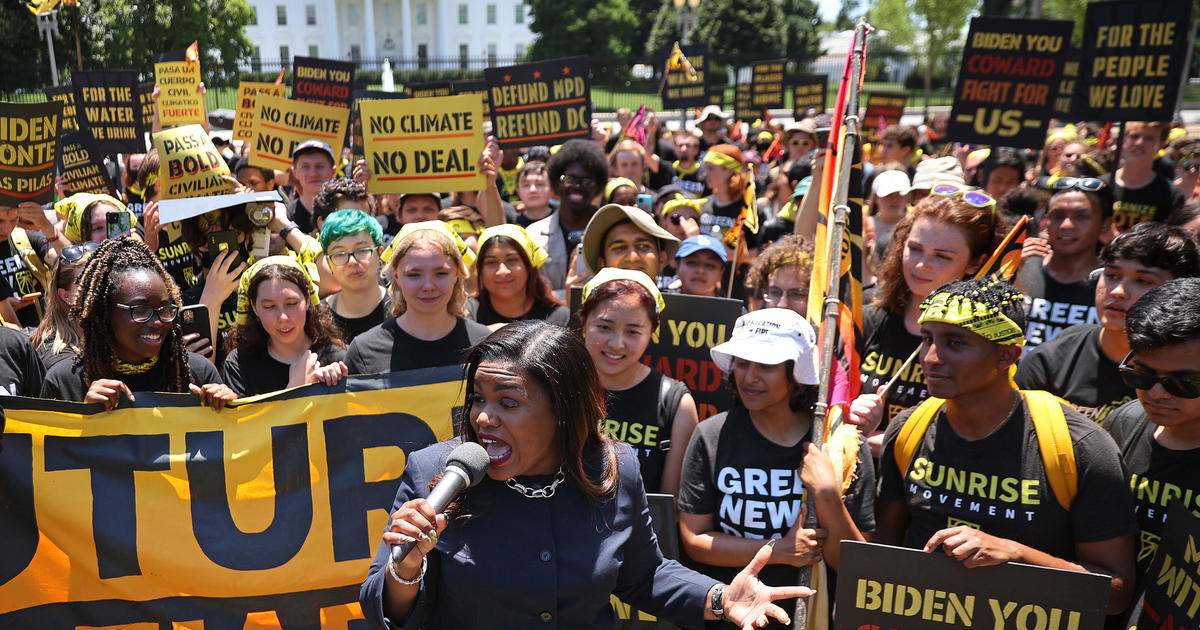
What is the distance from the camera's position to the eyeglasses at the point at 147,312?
375cm

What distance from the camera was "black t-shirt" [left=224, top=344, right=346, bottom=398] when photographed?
4387 millimetres

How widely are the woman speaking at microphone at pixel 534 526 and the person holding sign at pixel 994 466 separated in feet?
2.55

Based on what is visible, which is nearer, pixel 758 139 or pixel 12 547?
pixel 12 547

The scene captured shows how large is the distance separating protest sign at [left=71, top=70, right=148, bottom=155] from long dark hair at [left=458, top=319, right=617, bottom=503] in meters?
8.66

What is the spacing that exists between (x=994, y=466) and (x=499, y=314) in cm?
284

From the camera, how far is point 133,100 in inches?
388

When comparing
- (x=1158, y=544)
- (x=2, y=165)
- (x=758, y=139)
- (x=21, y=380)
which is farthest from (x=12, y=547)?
(x=758, y=139)

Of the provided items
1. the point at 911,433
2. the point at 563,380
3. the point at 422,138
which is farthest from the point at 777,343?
the point at 422,138

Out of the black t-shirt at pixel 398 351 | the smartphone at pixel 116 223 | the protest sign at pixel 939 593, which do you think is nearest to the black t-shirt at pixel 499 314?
the black t-shirt at pixel 398 351

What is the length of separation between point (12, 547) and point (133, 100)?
7476 millimetres

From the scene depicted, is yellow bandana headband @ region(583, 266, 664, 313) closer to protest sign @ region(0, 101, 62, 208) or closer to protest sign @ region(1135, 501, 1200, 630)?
protest sign @ region(1135, 501, 1200, 630)

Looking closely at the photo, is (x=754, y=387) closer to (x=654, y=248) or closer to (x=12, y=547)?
(x=654, y=248)

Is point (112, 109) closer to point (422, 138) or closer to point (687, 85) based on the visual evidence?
point (422, 138)

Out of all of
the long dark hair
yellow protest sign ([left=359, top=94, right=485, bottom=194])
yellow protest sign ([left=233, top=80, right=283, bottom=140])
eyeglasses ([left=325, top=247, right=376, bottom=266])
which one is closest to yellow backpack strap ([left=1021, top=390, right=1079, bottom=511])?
the long dark hair
